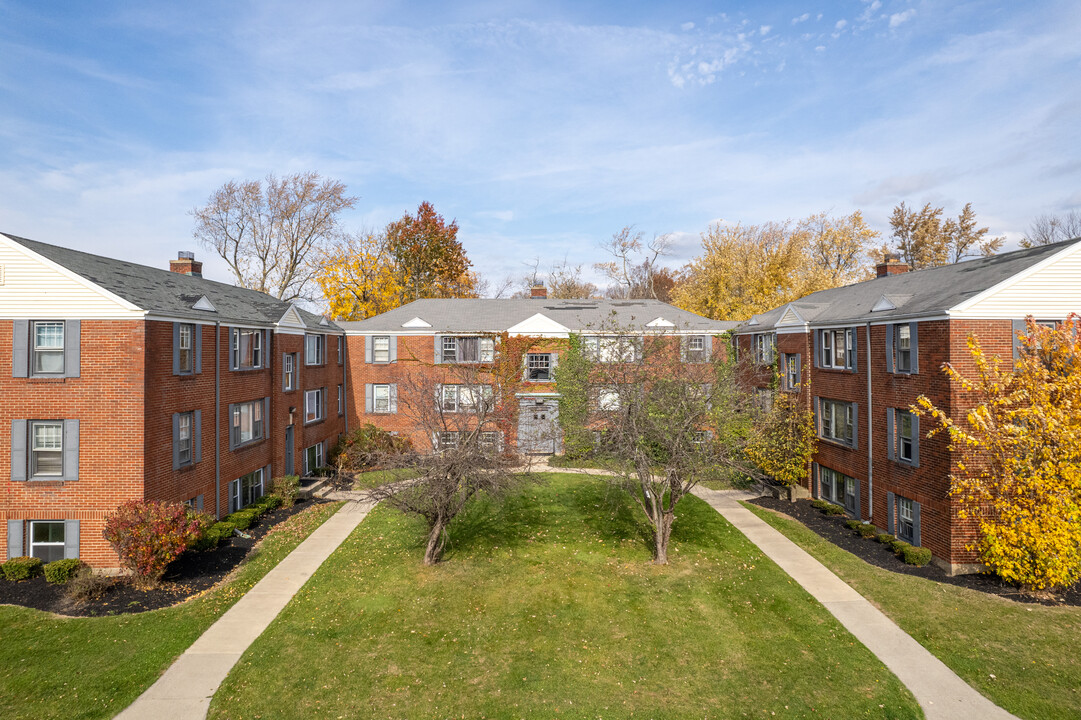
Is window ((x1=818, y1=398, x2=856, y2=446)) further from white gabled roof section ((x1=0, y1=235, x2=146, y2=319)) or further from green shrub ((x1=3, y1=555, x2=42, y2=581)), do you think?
green shrub ((x1=3, y1=555, x2=42, y2=581))

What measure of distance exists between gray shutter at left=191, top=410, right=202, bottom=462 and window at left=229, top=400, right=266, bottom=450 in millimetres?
2073

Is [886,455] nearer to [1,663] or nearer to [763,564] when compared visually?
[763,564]

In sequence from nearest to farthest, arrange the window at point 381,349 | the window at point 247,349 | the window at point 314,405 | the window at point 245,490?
the window at point 245,490 → the window at point 247,349 → the window at point 314,405 → the window at point 381,349

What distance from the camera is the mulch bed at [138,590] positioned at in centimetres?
1441

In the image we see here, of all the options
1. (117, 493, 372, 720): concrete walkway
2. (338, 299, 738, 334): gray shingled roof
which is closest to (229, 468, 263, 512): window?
(117, 493, 372, 720): concrete walkway

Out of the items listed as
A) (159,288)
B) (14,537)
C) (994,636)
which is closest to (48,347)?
(159,288)

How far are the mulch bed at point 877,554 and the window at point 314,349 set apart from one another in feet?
75.1

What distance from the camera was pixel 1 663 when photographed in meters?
11.8

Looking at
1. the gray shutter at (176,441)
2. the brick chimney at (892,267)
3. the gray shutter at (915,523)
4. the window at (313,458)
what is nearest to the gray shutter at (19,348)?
the gray shutter at (176,441)

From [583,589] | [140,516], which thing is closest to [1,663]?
[140,516]

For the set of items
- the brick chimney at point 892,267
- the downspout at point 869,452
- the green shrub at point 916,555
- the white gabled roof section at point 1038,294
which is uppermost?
the brick chimney at point 892,267

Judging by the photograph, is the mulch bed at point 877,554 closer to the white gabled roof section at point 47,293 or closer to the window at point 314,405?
the window at point 314,405

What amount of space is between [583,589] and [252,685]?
8344mm

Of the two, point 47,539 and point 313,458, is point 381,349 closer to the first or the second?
point 313,458
